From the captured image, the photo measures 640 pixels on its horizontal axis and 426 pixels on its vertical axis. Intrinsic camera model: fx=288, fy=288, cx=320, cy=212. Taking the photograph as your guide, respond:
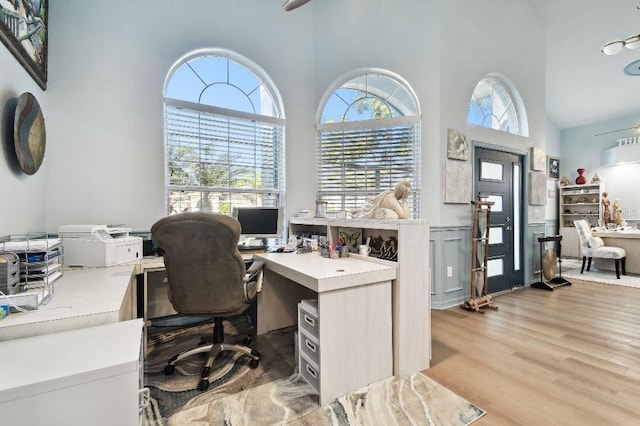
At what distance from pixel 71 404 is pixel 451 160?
3.69 m

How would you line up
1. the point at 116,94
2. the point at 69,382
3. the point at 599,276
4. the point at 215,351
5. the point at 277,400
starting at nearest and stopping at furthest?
the point at 69,382, the point at 277,400, the point at 215,351, the point at 116,94, the point at 599,276

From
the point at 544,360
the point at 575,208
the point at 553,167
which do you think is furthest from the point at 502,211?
the point at 553,167

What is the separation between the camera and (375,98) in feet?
12.4

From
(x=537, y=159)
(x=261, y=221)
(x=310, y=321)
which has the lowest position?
(x=310, y=321)

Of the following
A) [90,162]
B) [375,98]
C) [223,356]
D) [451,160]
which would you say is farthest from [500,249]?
[90,162]

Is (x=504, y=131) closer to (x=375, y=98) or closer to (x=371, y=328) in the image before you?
(x=375, y=98)

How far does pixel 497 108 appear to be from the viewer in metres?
4.21

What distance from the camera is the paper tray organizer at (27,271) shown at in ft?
3.78

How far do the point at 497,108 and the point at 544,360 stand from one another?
3449 millimetres

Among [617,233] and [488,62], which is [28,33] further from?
[617,233]

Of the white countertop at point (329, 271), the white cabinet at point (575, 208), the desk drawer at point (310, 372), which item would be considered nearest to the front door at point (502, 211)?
the white countertop at point (329, 271)

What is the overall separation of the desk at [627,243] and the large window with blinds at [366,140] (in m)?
4.34

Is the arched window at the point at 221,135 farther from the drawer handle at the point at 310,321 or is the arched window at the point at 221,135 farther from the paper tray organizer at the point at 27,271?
the drawer handle at the point at 310,321

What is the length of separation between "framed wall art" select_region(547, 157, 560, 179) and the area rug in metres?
2.47
